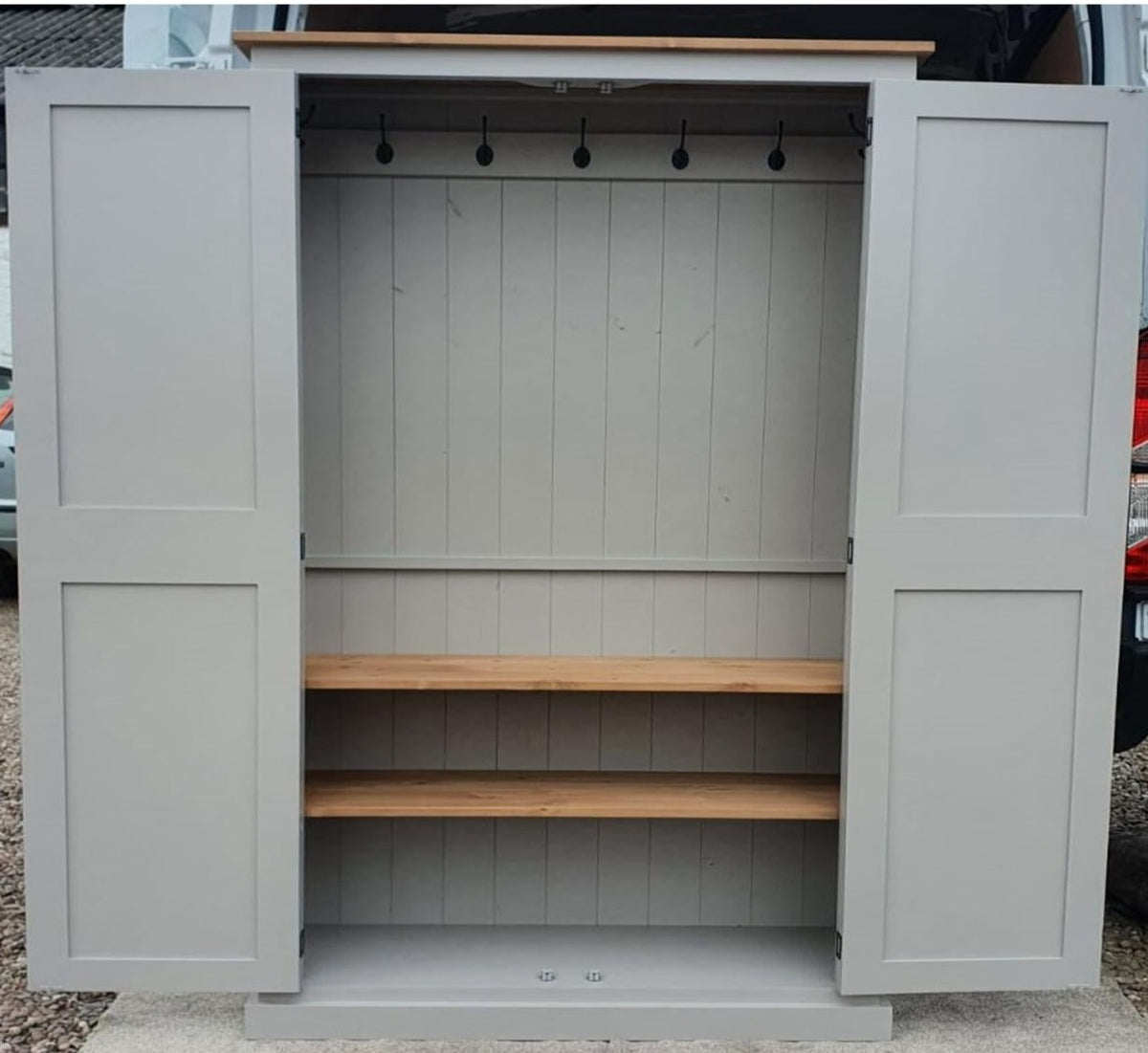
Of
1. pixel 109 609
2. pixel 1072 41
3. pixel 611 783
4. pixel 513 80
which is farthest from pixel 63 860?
pixel 1072 41

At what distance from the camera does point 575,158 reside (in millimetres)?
2791

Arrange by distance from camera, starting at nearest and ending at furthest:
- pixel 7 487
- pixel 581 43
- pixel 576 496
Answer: pixel 581 43 < pixel 576 496 < pixel 7 487

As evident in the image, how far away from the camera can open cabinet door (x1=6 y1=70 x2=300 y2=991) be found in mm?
2365

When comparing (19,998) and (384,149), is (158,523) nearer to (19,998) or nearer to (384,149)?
(384,149)

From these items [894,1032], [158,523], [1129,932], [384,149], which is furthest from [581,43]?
[1129,932]

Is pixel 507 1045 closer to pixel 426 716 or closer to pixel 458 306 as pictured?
pixel 426 716

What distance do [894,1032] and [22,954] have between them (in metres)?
2.15

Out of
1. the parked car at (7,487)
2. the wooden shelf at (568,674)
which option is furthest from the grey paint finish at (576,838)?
the parked car at (7,487)

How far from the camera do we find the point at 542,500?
114 inches

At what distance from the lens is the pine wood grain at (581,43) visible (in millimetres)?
2350

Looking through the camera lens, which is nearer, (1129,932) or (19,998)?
(19,998)

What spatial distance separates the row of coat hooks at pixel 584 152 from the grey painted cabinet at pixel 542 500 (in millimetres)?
39

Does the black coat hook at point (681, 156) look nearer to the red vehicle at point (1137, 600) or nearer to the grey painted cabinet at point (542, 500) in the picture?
the grey painted cabinet at point (542, 500)

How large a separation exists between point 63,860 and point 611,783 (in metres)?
1.23
